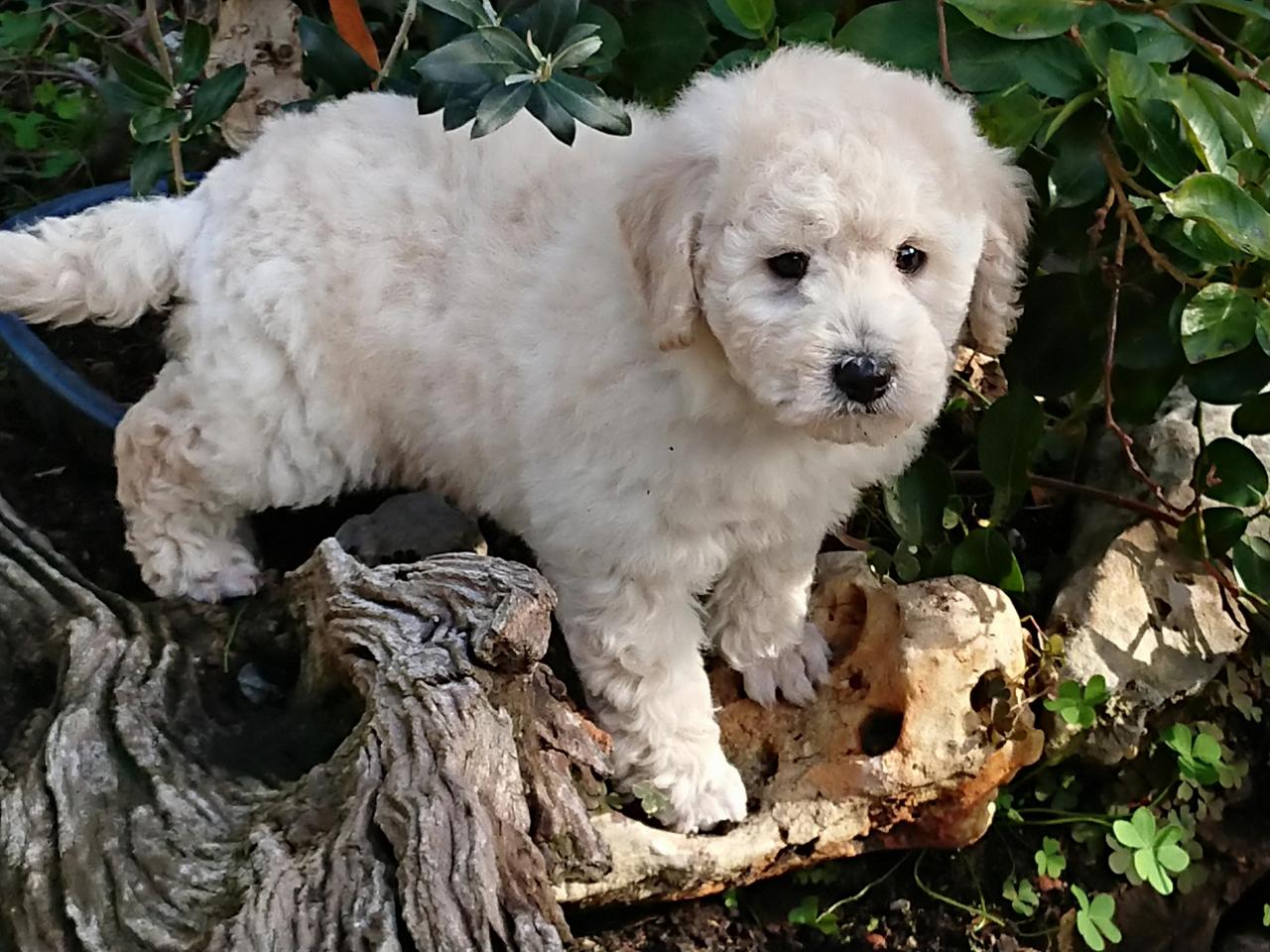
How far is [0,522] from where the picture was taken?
278 centimetres

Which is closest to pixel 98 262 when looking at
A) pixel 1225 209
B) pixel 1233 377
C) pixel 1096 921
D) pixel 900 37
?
pixel 900 37

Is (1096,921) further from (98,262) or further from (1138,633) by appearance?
(98,262)

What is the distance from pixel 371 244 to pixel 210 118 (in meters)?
0.72

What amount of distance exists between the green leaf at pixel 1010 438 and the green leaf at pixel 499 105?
4.15 ft

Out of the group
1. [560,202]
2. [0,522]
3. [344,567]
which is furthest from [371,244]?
[0,522]

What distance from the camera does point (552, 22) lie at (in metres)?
2.53

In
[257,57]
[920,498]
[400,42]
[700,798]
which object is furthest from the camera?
[257,57]

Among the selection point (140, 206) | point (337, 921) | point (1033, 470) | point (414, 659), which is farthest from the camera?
point (1033, 470)

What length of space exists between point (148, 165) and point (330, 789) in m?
1.96

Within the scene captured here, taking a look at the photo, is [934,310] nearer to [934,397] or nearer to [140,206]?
[934,397]

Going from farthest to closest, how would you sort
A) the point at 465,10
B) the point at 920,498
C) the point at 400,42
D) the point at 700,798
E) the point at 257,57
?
the point at 257,57, the point at 400,42, the point at 920,498, the point at 700,798, the point at 465,10

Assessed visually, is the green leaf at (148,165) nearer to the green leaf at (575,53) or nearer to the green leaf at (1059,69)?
the green leaf at (575,53)

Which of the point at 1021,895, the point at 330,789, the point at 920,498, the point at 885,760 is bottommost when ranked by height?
the point at 1021,895

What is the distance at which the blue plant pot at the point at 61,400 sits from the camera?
3.30m
